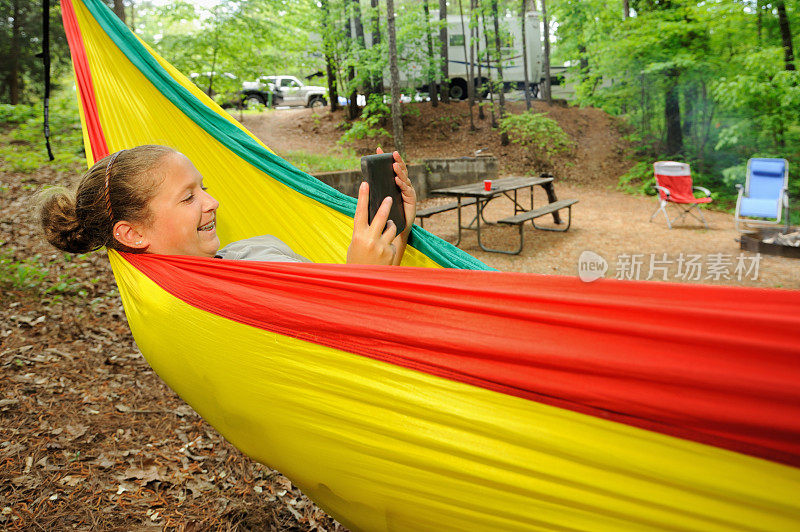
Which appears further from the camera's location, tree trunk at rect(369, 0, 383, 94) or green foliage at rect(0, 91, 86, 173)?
tree trunk at rect(369, 0, 383, 94)

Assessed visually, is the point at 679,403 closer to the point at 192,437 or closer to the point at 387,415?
the point at 387,415

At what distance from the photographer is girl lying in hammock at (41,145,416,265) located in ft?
3.83

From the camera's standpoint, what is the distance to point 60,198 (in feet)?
4.09

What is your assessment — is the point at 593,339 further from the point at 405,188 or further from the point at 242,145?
the point at 242,145

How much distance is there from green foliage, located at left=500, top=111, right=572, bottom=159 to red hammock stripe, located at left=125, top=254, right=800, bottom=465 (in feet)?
29.9

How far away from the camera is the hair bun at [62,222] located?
1.23 metres

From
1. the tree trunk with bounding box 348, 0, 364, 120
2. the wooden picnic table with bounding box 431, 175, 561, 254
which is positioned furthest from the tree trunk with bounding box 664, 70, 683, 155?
the tree trunk with bounding box 348, 0, 364, 120

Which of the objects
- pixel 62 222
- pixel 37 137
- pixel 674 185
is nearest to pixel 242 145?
pixel 62 222

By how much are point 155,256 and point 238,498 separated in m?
0.89

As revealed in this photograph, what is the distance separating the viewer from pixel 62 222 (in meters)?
1.23

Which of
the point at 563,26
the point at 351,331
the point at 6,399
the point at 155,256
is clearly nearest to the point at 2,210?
the point at 6,399

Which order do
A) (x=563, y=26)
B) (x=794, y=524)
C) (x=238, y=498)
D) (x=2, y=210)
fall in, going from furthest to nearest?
1. (x=563, y=26)
2. (x=2, y=210)
3. (x=238, y=498)
4. (x=794, y=524)

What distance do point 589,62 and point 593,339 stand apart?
12865mm

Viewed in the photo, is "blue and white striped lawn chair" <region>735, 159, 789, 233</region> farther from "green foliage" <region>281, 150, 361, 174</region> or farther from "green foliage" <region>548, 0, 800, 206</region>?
"green foliage" <region>281, 150, 361, 174</region>
